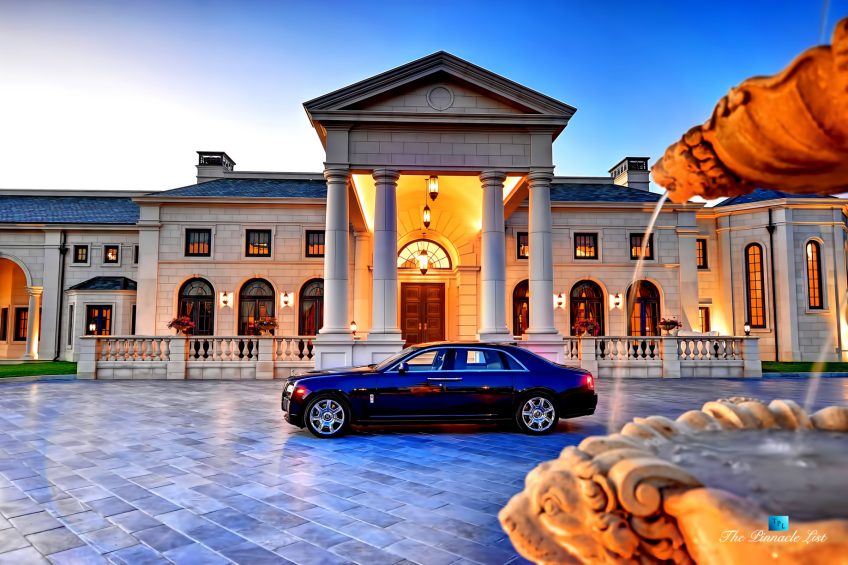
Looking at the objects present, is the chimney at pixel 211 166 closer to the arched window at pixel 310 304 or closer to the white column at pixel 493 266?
the arched window at pixel 310 304

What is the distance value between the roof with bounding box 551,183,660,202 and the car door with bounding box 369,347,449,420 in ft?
67.3

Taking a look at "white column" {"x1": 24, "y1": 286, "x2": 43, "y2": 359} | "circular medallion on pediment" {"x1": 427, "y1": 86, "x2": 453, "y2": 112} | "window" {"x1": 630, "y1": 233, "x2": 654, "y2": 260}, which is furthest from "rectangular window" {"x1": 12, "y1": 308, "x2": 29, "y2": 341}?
"window" {"x1": 630, "y1": 233, "x2": 654, "y2": 260}

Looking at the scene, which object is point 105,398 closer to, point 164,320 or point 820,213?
point 164,320

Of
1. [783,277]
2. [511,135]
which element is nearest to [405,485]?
[511,135]

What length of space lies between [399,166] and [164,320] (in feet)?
55.0

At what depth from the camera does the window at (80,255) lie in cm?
2959

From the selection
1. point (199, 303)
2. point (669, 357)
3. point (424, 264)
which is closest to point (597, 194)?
point (424, 264)

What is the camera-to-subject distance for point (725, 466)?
90.4 inches

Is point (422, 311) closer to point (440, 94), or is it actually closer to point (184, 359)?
point (184, 359)

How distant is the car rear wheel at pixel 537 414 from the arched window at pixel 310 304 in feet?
62.7

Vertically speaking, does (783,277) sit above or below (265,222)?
below

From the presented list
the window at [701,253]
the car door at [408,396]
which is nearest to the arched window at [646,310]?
the window at [701,253]

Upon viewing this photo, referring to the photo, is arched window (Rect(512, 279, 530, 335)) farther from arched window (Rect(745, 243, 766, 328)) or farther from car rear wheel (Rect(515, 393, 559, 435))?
car rear wheel (Rect(515, 393, 559, 435))

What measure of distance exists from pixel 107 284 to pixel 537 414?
1058 inches
